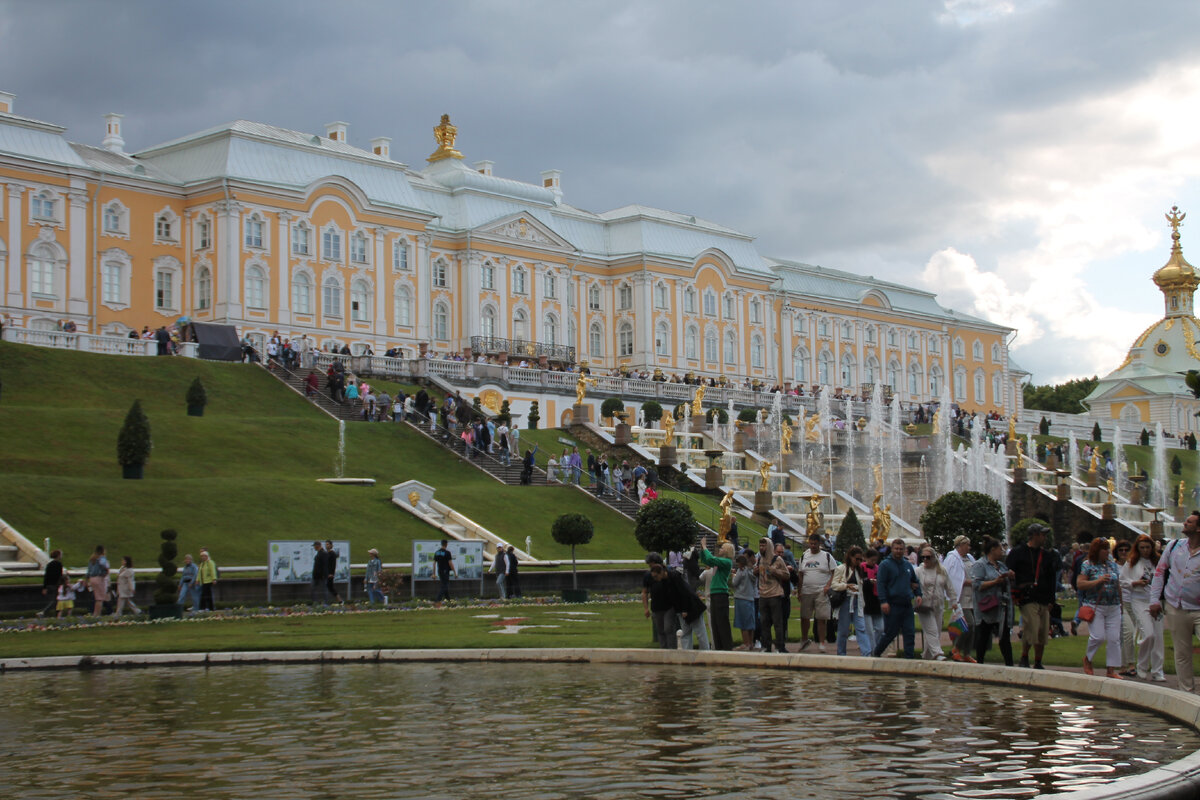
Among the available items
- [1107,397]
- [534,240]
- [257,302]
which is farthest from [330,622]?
[1107,397]

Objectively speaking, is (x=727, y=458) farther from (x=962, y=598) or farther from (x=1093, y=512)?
(x=962, y=598)

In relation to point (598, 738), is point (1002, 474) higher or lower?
higher

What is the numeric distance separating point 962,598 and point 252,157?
5105 centimetres

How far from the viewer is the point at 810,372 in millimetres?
88625

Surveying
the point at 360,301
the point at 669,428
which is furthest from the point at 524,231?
the point at 669,428

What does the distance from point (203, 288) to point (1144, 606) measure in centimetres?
5196

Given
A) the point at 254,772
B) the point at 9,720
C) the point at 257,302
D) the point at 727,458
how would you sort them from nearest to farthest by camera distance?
the point at 254,772 → the point at 9,720 → the point at 727,458 → the point at 257,302

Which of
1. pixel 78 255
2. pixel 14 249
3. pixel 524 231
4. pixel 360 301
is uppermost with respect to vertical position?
pixel 524 231

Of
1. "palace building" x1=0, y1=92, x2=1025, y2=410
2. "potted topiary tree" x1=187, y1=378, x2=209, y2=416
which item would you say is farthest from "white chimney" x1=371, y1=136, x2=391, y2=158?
→ "potted topiary tree" x1=187, y1=378, x2=209, y2=416

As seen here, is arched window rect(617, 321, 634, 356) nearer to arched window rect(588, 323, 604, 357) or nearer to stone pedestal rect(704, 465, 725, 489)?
arched window rect(588, 323, 604, 357)

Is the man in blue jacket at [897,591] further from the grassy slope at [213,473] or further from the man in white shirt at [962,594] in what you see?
the grassy slope at [213,473]

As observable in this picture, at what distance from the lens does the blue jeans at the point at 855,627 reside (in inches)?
669

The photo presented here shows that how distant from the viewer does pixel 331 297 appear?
64.2m

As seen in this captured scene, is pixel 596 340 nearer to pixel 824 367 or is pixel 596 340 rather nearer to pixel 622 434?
pixel 824 367
